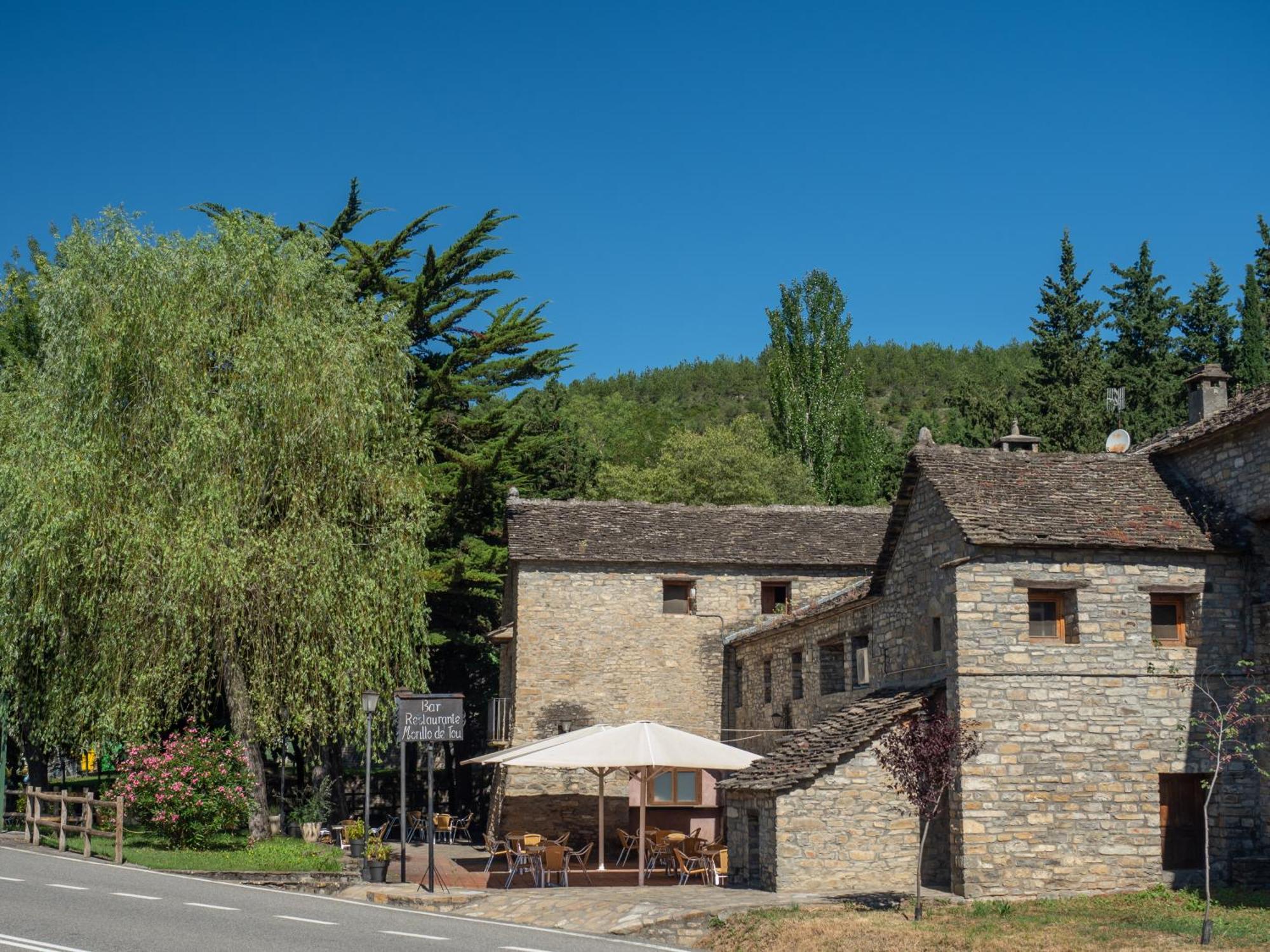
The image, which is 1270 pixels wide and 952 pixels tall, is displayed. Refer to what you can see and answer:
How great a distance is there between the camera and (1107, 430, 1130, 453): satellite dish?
894 inches

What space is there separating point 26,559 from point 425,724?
27.4 feet

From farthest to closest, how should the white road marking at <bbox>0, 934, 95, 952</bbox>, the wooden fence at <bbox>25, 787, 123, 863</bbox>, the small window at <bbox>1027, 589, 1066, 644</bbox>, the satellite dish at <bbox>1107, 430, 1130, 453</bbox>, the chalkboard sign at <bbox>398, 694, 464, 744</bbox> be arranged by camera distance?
the satellite dish at <bbox>1107, 430, 1130, 453</bbox> → the wooden fence at <bbox>25, 787, 123, 863</bbox> → the chalkboard sign at <bbox>398, 694, 464, 744</bbox> → the small window at <bbox>1027, 589, 1066, 644</bbox> → the white road marking at <bbox>0, 934, 95, 952</bbox>

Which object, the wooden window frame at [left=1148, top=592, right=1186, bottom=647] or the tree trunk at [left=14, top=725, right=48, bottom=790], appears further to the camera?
the tree trunk at [left=14, top=725, right=48, bottom=790]

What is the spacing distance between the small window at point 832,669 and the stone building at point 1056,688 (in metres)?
4.43

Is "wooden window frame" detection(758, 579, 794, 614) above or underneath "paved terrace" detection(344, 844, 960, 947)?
above

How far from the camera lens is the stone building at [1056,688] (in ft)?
54.6

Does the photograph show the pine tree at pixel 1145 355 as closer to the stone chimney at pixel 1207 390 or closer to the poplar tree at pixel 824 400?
the poplar tree at pixel 824 400

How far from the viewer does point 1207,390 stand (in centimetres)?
2161

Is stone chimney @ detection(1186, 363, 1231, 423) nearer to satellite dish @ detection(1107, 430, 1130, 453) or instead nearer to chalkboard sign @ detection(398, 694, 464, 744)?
satellite dish @ detection(1107, 430, 1130, 453)

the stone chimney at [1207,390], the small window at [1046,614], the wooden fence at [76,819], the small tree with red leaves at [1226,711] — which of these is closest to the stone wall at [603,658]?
the wooden fence at [76,819]

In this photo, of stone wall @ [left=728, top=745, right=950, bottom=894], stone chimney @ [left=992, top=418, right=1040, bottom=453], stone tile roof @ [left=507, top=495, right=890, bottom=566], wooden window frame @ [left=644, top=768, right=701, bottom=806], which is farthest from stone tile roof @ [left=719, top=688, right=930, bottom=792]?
stone tile roof @ [left=507, top=495, right=890, bottom=566]

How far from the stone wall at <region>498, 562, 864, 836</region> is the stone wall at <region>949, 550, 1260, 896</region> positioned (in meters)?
12.1

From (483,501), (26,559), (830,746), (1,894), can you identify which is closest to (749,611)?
(483,501)

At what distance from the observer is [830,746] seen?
17875 mm
